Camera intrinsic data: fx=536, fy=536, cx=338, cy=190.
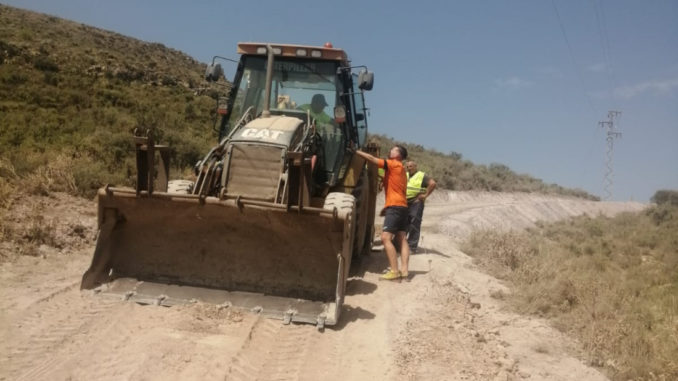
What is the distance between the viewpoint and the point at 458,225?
48.7ft

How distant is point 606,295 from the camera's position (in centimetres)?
661

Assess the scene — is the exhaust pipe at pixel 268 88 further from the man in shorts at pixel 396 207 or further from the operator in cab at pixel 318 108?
the man in shorts at pixel 396 207

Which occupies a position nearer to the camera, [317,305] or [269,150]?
[317,305]

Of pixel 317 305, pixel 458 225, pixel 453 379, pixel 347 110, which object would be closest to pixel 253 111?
pixel 347 110

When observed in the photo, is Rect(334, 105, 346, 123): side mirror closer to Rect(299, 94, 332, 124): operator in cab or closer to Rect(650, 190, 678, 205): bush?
Rect(299, 94, 332, 124): operator in cab

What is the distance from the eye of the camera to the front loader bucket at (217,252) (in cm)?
539

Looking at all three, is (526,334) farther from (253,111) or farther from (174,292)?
(253,111)

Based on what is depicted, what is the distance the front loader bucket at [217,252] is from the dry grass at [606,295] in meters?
2.60

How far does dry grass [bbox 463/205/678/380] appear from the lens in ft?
16.3

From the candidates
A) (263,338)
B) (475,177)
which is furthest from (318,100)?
(475,177)

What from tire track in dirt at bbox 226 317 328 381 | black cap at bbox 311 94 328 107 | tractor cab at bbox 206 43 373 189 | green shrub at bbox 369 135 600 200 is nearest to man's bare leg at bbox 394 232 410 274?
tractor cab at bbox 206 43 373 189

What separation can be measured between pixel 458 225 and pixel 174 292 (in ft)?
34.9

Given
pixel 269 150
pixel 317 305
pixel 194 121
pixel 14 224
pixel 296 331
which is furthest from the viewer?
pixel 194 121

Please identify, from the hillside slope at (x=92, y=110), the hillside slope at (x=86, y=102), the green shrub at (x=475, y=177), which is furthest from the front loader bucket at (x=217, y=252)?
the green shrub at (x=475, y=177)
